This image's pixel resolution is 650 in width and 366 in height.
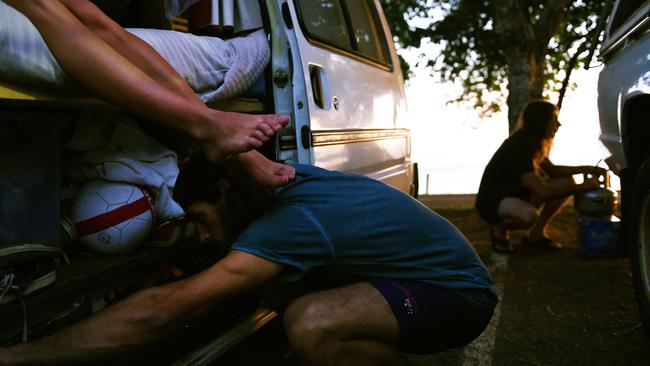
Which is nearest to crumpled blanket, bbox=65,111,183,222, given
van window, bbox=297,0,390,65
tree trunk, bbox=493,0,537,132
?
van window, bbox=297,0,390,65

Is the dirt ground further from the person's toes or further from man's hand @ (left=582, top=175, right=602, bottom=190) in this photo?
the person's toes

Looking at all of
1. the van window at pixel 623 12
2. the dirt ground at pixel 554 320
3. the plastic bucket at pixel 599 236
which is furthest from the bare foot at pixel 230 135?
the plastic bucket at pixel 599 236

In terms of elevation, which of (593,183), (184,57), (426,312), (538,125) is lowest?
(593,183)

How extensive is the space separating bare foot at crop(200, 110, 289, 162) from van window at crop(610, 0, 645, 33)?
7.93 feet

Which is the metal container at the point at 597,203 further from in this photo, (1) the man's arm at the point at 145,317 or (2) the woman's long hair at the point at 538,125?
(1) the man's arm at the point at 145,317

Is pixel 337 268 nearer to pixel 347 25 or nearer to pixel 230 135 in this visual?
pixel 230 135

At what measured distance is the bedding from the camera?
1.39 meters

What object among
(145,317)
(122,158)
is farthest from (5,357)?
(122,158)

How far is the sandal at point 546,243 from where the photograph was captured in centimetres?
482

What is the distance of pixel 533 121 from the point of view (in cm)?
458

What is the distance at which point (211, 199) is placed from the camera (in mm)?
1838

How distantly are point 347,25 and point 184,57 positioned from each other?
68.0 inches

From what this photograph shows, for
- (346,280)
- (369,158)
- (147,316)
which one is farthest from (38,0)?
(369,158)

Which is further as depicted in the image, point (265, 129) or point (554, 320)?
point (554, 320)
